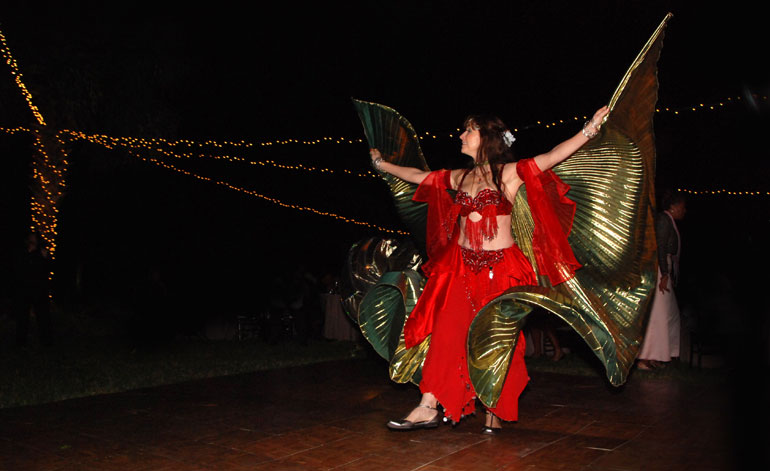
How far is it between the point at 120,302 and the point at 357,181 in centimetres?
723

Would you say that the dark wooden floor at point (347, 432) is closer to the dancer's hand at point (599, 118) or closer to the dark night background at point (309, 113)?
the dancer's hand at point (599, 118)

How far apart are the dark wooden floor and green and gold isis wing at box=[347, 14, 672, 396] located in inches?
16.3

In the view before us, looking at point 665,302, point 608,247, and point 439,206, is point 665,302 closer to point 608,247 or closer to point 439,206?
→ point 608,247

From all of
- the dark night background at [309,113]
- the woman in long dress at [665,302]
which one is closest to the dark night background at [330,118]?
the dark night background at [309,113]

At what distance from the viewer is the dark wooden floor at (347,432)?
3467 mm

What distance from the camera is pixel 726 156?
16391 mm

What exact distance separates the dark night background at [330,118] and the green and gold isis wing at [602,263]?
10.4m

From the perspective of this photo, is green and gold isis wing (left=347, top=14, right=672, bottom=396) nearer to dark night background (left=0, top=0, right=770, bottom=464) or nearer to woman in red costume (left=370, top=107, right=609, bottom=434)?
woman in red costume (left=370, top=107, right=609, bottom=434)

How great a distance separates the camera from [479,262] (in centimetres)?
404

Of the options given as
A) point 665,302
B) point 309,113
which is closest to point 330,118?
point 309,113

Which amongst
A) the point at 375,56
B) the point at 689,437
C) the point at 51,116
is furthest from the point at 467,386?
the point at 375,56

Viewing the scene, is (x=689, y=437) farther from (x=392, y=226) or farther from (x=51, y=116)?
(x=392, y=226)

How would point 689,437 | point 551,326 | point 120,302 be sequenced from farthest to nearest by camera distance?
point 120,302
point 551,326
point 689,437

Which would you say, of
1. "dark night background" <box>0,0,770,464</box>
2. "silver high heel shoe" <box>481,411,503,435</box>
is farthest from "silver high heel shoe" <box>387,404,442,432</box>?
"dark night background" <box>0,0,770,464</box>
